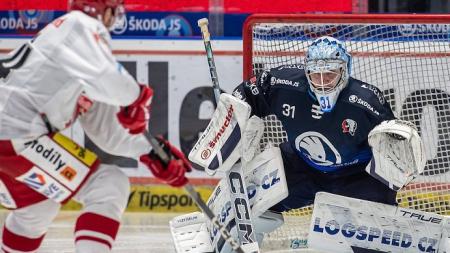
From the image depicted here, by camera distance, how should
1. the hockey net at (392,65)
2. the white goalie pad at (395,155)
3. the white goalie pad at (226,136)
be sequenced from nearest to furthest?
the white goalie pad at (395,155) < the white goalie pad at (226,136) < the hockey net at (392,65)

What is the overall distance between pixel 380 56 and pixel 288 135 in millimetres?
762

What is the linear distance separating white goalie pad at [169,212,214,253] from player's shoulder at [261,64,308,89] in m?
0.57

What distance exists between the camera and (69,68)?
3637 mm

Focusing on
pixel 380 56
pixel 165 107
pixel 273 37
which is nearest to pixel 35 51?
pixel 273 37

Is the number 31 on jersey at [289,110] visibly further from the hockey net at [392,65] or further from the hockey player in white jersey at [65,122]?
the hockey player in white jersey at [65,122]

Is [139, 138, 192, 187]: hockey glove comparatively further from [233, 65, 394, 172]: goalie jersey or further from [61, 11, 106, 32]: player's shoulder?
[233, 65, 394, 172]: goalie jersey

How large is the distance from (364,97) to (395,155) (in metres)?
0.26

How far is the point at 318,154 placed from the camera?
15.0 ft

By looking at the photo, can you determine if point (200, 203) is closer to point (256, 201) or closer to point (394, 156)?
point (256, 201)

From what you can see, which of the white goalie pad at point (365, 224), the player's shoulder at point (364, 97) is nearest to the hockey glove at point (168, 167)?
the white goalie pad at point (365, 224)

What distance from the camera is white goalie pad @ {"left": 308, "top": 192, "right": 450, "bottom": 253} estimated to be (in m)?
4.39

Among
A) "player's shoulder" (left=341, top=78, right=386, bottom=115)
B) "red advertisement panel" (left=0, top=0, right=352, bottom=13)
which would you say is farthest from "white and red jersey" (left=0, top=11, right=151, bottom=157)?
"red advertisement panel" (left=0, top=0, right=352, bottom=13)

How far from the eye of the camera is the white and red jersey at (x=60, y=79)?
3.61m

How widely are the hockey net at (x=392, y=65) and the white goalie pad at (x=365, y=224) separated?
0.53 m
